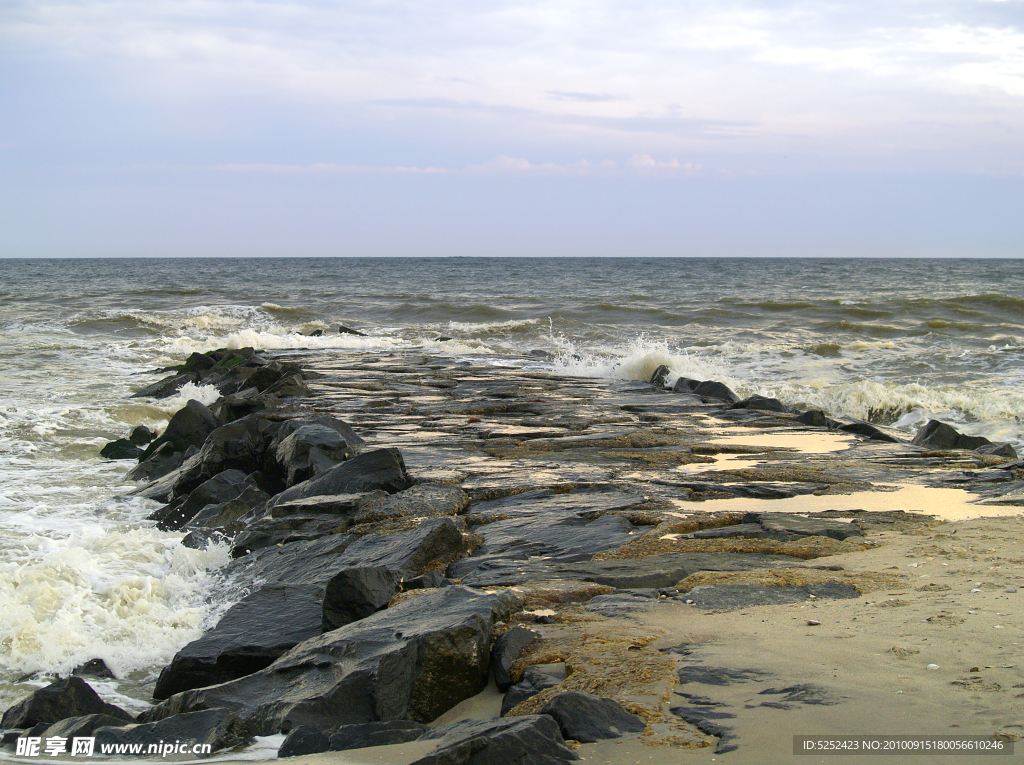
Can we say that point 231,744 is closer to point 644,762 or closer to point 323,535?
point 644,762

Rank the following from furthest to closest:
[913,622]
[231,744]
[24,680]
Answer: [24,680] → [913,622] → [231,744]

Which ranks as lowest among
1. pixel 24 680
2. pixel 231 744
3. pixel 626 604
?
pixel 24 680

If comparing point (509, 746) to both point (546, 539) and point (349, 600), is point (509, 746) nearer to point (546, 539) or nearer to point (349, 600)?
point (349, 600)

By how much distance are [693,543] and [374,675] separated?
1.95 meters

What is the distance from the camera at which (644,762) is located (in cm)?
204

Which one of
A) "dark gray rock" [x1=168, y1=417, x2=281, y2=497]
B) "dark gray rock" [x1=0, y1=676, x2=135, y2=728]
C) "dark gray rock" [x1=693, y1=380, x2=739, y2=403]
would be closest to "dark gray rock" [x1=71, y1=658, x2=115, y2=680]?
"dark gray rock" [x1=0, y1=676, x2=135, y2=728]

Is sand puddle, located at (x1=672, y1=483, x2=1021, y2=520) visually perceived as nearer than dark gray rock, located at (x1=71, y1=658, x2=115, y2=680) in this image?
No

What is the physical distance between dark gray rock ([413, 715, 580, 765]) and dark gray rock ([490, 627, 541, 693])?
1.81ft

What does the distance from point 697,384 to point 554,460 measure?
4515 millimetres

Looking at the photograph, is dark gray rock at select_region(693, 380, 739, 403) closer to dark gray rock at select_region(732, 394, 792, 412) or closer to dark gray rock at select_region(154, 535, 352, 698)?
dark gray rock at select_region(732, 394, 792, 412)

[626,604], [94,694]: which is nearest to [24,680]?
[94,694]

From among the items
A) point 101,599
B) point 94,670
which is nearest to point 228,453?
point 101,599

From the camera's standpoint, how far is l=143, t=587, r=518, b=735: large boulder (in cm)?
255

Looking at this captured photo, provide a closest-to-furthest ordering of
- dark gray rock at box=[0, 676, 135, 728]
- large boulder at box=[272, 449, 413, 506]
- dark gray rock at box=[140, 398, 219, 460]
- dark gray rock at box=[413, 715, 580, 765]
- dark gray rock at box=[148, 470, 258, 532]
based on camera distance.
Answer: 1. dark gray rock at box=[413, 715, 580, 765]
2. dark gray rock at box=[0, 676, 135, 728]
3. large boulder at box=[272, 449, 413, 506]
4. dark gray rock at box=[148, 470, 258, 532]
5. dark gray rock at box=[140, 398, 219, 460]
